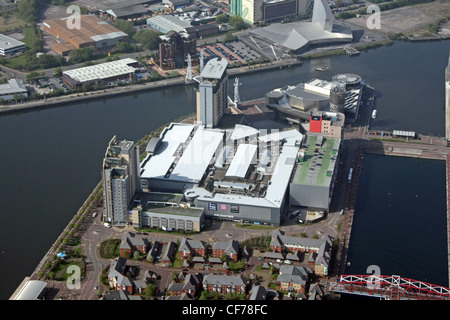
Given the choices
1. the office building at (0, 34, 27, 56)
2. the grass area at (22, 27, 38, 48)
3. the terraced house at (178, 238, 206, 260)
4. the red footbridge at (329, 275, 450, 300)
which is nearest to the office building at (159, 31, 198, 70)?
the grass area at (22, 27, 38, 48)

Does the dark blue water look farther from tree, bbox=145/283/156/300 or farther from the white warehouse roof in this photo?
the white warehouse roof

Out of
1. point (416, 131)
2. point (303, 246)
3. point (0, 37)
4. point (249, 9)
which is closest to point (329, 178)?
point (303, 246)

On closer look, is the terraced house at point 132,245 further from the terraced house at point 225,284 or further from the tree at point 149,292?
the terraced house at point 225,284

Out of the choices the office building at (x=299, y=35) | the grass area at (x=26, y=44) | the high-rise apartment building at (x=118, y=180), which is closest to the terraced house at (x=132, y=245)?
the high-rise apartment building at (x=118, y=180)

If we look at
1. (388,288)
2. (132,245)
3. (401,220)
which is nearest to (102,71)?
(132,245)

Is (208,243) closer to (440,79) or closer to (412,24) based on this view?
(440,79)

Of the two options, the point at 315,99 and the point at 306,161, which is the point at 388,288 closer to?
the point at 306,161
